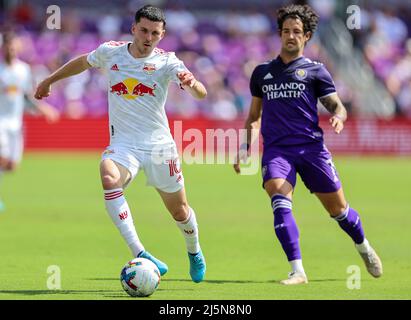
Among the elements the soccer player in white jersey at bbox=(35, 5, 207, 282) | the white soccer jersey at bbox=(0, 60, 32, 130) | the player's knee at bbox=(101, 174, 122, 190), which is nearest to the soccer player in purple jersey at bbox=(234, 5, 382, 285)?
the soccer player in white jersey at bbox=(35, 5, 207, 282)

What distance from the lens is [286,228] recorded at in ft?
34.0

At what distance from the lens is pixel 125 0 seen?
1479 inches

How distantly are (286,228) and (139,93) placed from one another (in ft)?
6.65

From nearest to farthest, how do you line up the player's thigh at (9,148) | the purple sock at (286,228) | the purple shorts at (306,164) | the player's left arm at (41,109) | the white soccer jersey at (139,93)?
the white soccer jersey at (139,93) → the purple sock at (286,228) → the purple shorts at (306,164) → the player's left arm at (41,109) → the player's thigh at (9,148)

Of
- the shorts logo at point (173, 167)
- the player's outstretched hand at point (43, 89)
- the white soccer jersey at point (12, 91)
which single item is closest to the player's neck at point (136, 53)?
the player's outstretched hand at point (43, 89)

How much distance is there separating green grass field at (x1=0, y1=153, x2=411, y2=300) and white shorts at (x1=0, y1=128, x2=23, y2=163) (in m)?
0.91

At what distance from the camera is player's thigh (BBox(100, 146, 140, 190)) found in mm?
9781

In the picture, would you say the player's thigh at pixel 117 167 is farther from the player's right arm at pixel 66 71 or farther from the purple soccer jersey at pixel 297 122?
the purple soccer jersey at pixel 297 122

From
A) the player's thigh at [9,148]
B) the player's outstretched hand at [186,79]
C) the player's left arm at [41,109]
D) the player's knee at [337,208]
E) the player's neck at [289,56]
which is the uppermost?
the player's neck at [289,56]

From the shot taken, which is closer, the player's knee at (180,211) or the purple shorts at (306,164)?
the player's knee at (180,211)

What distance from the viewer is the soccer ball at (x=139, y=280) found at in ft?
30.2

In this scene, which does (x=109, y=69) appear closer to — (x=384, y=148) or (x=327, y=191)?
(x=327, y=191)

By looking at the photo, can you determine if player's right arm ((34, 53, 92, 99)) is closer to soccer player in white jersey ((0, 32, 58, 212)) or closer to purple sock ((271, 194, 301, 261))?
purple sock ((271, 194, 301, 261))
